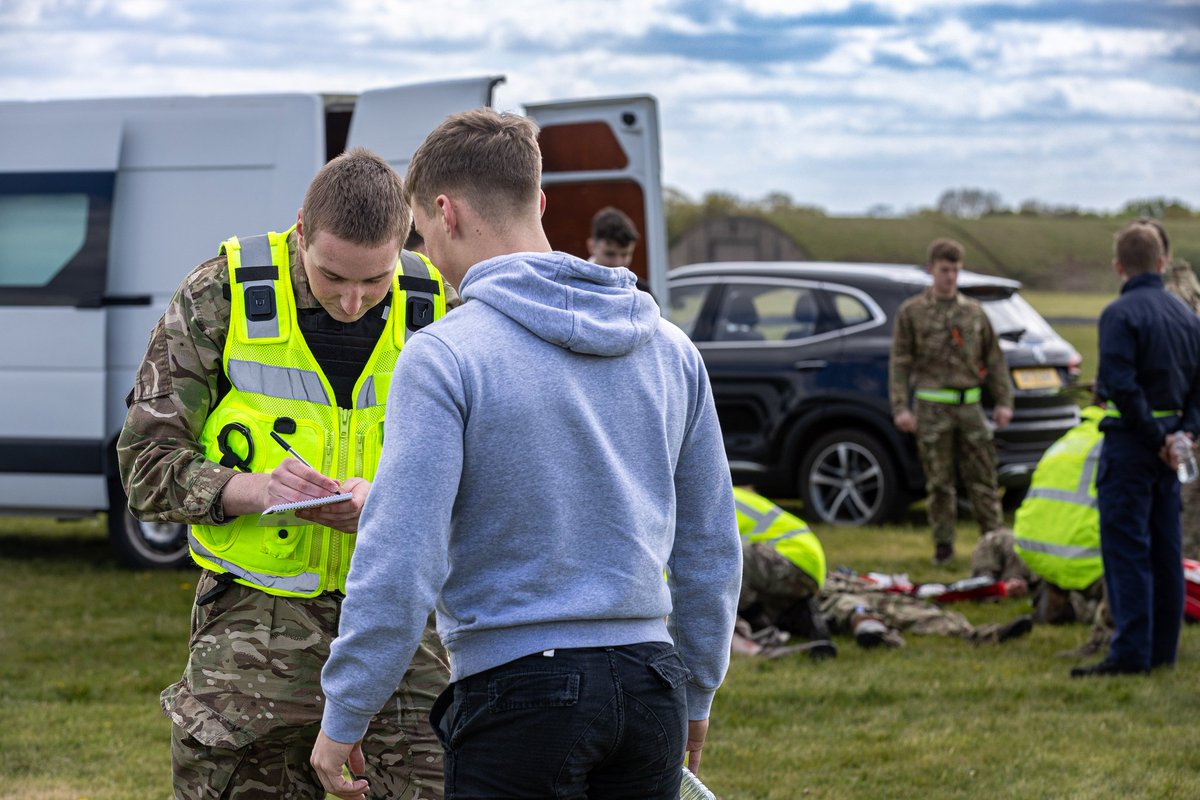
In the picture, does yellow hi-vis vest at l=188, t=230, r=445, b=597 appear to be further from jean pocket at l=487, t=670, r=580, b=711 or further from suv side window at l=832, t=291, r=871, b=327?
suv side window at l=832, t=291, r=871, b=327

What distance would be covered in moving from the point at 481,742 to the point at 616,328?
657 millimetres

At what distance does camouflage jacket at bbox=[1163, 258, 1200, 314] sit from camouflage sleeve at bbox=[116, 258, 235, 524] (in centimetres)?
637

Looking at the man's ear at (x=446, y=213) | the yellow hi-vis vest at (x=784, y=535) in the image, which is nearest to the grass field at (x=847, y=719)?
the yellow hi-vis vest at (x=784, y=535)

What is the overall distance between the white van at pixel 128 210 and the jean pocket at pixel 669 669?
6120 millimetres

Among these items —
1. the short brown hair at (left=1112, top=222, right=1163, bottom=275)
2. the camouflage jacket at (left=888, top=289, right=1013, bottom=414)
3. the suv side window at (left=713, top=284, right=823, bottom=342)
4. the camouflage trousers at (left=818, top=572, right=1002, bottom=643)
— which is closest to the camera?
the short brown hair at (left=1112, top=222, right=1163, bottom=275)

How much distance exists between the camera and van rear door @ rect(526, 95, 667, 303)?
832cm

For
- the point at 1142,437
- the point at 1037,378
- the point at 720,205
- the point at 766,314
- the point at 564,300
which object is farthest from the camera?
the point at 720,205

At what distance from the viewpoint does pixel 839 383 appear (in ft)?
35.8

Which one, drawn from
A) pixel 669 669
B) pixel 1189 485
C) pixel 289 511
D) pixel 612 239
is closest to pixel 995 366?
pixel 1189 485

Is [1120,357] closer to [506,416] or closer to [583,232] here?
[583,232]

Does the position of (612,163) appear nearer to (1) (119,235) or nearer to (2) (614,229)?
(2) (614,229)

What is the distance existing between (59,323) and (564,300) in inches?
285

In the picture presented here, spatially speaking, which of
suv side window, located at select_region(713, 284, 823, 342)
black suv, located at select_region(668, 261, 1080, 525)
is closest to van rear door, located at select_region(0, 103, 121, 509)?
black suv, located at select_region(668, 261, 1080, 525)

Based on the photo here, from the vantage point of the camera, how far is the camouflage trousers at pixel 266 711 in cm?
281
